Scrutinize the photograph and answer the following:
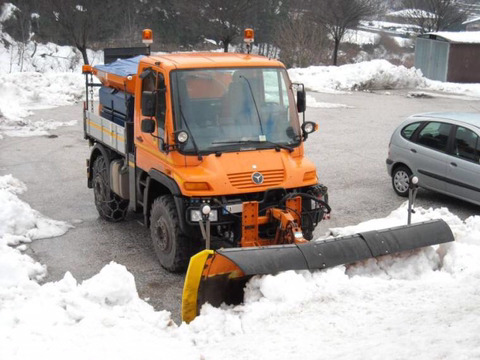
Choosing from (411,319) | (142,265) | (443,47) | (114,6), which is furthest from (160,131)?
(114,6)

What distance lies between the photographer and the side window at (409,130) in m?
12.2

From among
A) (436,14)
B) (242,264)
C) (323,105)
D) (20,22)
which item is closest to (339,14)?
(436,14)

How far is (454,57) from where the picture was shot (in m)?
31.0

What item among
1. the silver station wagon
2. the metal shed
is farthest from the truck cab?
the metal shed

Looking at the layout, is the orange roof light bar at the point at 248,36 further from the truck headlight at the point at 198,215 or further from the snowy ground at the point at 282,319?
the snowy ground at the point at 282,319

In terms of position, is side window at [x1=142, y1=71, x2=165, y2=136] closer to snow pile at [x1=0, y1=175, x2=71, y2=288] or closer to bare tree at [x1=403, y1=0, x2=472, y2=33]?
snow pile at [x1=0, y1=175, x2=71, y2=288]

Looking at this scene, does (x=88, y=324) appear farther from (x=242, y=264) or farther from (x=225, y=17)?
(x=225, y=17)

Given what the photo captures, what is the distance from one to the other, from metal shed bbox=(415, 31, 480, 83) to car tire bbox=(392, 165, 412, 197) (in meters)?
20.1

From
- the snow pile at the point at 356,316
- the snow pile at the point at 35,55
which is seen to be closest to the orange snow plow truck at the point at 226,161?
the snow pile at the point at 356,316

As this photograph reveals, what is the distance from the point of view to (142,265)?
892cm

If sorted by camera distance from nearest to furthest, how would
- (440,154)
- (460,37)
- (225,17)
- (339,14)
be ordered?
1. (440,154)
2. (460,37)
3. (225,17)
4. (339,14)

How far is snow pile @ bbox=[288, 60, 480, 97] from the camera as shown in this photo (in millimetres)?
29344

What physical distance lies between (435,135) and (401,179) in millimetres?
1071

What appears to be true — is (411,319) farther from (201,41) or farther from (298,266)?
(201,41)
